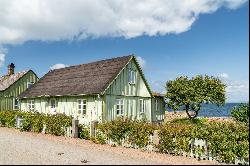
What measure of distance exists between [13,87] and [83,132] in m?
27.2

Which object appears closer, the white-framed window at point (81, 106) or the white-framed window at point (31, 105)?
the white-framed window at point (81, 106)

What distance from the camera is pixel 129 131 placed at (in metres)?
18.8

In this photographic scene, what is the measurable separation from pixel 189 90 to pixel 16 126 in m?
24.3

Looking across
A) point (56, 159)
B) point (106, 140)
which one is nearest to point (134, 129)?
point (106, 140)

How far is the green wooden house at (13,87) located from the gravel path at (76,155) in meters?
27.5

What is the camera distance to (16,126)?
3178cm

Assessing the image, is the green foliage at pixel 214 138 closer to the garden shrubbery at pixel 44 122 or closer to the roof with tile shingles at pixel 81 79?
the garden shrubbery at pixel 44 122

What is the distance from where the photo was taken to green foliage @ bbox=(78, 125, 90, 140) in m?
22.6

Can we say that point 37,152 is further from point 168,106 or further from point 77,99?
point 168,106

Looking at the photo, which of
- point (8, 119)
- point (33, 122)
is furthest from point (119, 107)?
point (8, 119)

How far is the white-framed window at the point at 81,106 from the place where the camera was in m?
29.6

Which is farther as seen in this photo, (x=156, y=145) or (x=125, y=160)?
(x=156, y=145)

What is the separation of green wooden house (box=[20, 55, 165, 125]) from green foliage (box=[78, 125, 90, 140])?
4.74 m

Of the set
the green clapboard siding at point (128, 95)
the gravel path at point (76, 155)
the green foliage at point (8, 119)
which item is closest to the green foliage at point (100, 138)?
the gravel path at point (76, 155)
